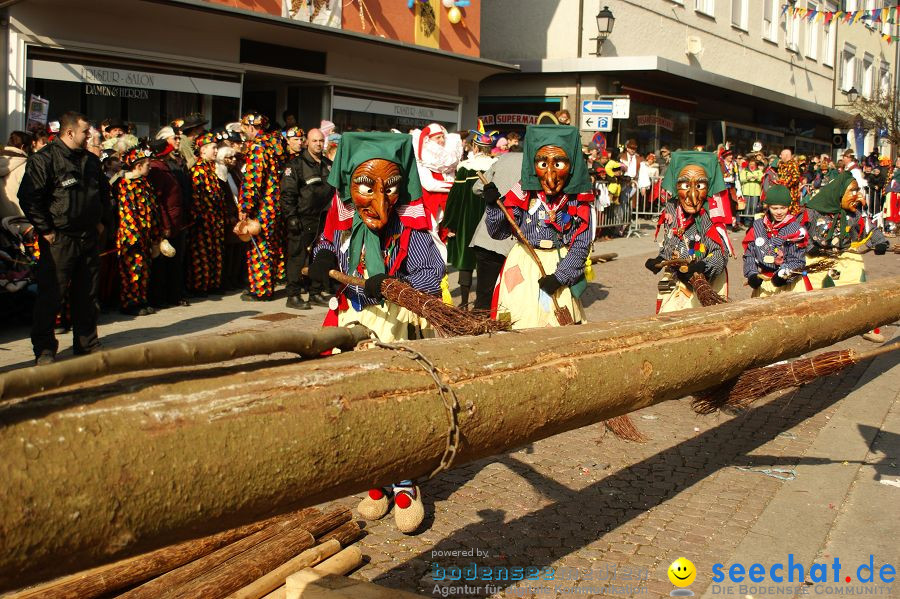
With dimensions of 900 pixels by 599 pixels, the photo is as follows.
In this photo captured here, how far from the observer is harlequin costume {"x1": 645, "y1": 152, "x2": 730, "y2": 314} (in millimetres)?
7645

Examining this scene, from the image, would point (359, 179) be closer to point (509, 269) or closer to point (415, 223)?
point (415, 223)

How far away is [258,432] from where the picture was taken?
2.39m

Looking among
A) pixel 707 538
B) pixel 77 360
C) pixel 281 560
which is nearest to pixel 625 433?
pixel 707 538

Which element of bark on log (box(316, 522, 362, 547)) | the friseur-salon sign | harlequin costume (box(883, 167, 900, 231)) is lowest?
bark on log (box(316, 522, 362, 547))

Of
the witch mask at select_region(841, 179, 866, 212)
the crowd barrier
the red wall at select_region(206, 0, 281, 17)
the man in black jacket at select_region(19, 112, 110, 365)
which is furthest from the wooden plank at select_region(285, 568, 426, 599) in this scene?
the crowd barrier

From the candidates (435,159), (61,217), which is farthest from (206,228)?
(61,217)

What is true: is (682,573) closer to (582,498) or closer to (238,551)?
(582,498)

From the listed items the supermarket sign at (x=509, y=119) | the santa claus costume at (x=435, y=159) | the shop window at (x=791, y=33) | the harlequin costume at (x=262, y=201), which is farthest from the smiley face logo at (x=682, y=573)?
the shop window at (x=791, y=33)

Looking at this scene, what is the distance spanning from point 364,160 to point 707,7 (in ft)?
87.6

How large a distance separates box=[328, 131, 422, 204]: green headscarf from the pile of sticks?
1835 mm

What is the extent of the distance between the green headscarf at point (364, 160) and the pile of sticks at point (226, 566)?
1.46 m

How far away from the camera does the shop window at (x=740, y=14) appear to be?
31039mm

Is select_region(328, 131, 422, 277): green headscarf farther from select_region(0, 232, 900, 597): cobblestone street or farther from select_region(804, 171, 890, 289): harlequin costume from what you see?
select_region(804, 171, 890, 289): harlequin costume

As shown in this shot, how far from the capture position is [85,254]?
26.7ft
